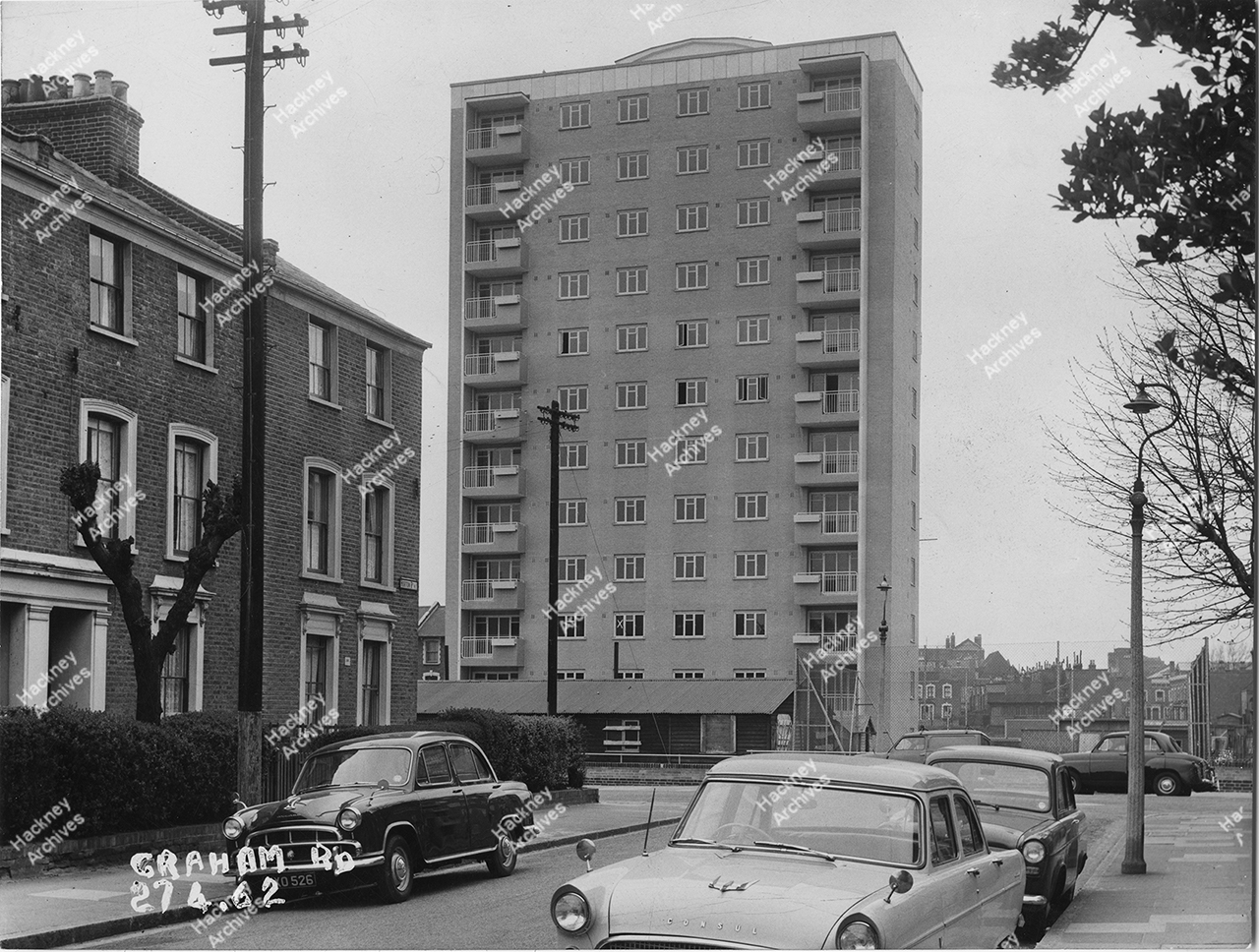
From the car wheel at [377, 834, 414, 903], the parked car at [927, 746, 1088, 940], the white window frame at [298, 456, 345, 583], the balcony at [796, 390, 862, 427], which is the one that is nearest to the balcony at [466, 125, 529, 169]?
the balcony at [796, 390, 862, 427]

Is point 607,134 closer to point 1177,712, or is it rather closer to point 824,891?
point 1177,712

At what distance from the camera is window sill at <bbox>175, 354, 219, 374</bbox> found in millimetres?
26359

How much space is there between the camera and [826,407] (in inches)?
1871

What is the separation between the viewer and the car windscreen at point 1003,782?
14195 millimetres

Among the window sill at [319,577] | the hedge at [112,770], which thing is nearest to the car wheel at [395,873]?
the hedge at [112,770]

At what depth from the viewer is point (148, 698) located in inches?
779

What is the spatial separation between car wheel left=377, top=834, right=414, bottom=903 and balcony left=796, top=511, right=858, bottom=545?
36337 mm

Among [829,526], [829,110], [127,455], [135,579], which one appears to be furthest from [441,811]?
[829,526]

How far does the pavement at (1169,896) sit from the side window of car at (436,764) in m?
6.58

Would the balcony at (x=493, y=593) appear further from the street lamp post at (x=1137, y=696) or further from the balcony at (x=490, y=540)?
the street lamp post at (x=1137, y=696)

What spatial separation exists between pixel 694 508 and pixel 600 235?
1025cm

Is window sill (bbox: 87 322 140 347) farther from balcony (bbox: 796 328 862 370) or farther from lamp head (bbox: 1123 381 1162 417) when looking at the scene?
balcony (bbox: 796 328 862 370)

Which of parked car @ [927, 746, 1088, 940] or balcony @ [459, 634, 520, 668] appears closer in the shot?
parked car @ [927, 746, 1088, 940]

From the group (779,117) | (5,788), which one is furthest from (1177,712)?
(5,788)
